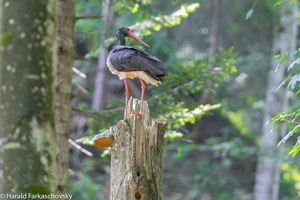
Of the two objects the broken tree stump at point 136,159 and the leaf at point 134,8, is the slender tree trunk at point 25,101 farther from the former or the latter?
the leaf at point 134,8

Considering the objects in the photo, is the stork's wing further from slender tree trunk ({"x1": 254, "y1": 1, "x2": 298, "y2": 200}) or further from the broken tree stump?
slender tree trunk ({"x1": 254, "y1": 1, "x2": 298, "y2": 200})

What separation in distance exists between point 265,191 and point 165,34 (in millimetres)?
9254

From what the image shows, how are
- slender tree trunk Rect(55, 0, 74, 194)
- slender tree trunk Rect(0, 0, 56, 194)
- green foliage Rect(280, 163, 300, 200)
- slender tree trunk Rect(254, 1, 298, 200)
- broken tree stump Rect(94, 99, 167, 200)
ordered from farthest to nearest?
green foliage Rect(280, 163, 300, 200) < slender tree trunk Rect(254, 1, 298, 200) < slender tree trunk Rect(55, 0, 74, 194) < broken tree stump Rect(94, 99, 167, 200) < slender tree trunk Rect(0, 0, 56, 194)

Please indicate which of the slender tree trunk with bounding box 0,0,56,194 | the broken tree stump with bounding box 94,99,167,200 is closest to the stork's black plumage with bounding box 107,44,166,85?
the broken tree stump with bounding box 94,99,167,200

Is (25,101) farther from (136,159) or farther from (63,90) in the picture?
(63,90)

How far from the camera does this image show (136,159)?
15.4ft

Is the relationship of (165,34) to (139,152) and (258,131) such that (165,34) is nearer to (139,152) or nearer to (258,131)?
(258,131)

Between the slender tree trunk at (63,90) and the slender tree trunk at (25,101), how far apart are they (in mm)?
4619

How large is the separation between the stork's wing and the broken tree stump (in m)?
0.83

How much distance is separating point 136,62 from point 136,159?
1.42 metres

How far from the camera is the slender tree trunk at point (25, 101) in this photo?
106 inches

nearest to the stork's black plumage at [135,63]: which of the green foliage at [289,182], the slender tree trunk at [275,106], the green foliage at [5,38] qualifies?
the green foliage at [5,38]

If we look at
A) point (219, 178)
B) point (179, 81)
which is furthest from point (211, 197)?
point (179, 81)

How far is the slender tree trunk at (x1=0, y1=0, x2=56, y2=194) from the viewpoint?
2.69 m
